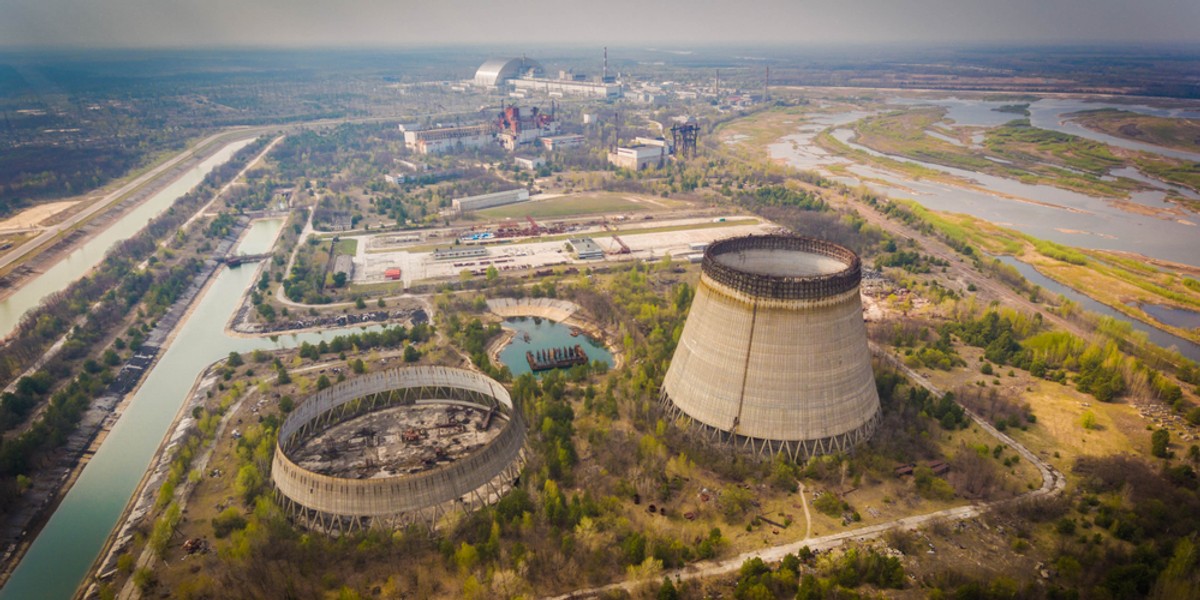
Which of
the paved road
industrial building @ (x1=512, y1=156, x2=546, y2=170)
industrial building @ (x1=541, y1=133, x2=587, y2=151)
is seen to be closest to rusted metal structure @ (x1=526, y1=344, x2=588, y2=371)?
the paved road

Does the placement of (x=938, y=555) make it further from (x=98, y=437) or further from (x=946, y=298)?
(x=98, y=437)

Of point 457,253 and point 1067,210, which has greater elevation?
point 457,253

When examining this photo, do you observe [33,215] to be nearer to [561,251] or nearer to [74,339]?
[74,339]

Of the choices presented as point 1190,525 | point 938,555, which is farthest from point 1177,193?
point 938,555

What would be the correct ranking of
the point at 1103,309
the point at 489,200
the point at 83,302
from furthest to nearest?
1. the point at 489,200
2. the point at 1103,309
3. the point at 83,302

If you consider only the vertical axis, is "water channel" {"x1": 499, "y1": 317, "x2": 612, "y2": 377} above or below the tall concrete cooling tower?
below

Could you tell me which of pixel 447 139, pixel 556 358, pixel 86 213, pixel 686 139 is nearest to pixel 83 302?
pixel 86 213

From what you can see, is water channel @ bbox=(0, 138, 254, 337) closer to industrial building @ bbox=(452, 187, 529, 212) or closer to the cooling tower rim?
industrial building @ bbox=(452, 187, 529, 212)
